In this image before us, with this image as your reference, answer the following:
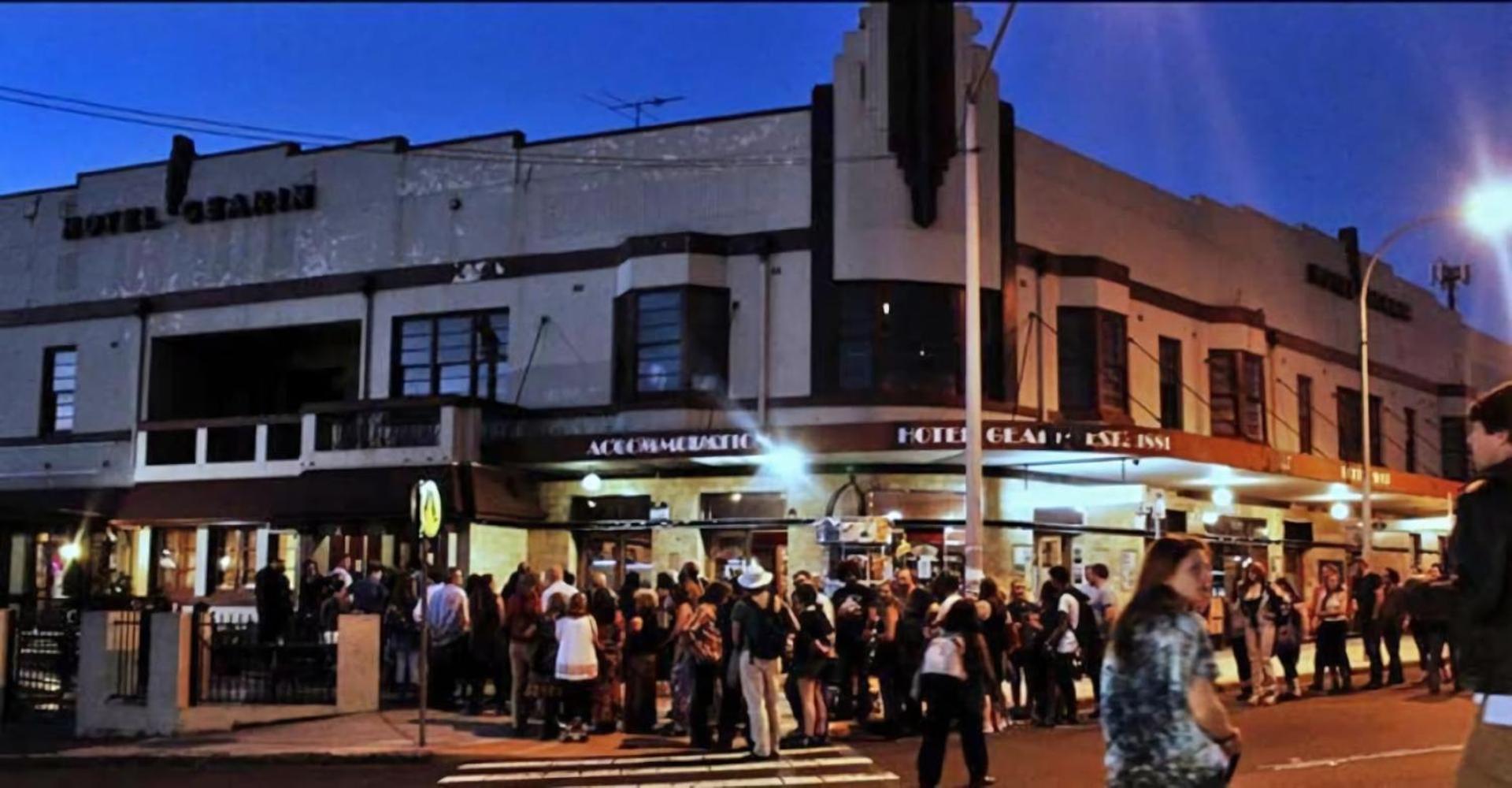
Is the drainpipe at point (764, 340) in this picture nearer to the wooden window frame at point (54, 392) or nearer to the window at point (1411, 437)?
the wooden window frame at point (54, 392)

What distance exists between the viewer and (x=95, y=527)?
27.1m

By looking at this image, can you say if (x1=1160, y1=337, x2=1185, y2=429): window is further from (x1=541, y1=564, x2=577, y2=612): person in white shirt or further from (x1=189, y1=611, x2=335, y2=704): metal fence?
(x1=189, y1=611, x2=335, y2=704): metal fence

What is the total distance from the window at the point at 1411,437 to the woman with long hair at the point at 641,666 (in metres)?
26.1

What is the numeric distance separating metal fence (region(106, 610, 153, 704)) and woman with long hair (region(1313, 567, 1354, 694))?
1495 centimetres

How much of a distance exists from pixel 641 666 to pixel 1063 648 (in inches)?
188

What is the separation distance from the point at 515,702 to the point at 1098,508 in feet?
43.3

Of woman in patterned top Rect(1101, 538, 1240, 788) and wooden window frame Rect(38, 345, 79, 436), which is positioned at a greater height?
wooden window frame Rect(38, 345, 79, 436)

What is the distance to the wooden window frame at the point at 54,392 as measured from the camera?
29.0m

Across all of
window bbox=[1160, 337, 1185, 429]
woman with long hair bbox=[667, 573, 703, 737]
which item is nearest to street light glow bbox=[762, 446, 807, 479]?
woman with long hair bbox=[667, 573, 703, 737]

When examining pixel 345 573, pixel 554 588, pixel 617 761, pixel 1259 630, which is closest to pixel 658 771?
pixel 617 761

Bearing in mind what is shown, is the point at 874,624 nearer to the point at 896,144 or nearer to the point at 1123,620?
the point at 896,144

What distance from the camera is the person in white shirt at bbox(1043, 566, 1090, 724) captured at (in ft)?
52.7

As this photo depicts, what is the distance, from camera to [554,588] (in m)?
16.5

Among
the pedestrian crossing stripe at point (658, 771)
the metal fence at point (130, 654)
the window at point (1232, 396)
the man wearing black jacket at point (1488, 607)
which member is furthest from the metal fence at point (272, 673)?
the window at point (1232, 396)
